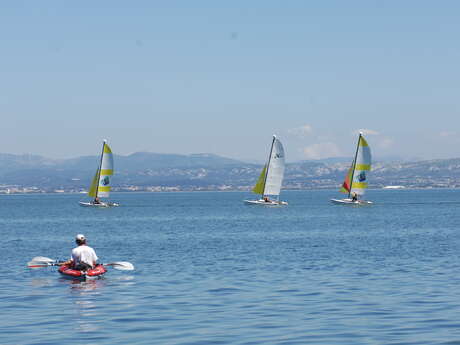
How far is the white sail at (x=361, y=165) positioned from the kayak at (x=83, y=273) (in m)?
109

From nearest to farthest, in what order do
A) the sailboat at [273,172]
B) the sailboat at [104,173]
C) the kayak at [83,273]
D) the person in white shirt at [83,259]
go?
the kayak at [83,273] → the person in white shirt at [83,259] → the sailboat at [273,172] → the sailboat at [104,173]

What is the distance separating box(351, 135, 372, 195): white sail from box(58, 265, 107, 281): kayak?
10860cm

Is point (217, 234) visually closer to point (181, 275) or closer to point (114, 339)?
point (181, 275)

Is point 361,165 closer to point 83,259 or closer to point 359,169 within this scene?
point 359,169

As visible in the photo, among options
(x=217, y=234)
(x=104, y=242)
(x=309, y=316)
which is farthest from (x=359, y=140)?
(x=309, y=316)

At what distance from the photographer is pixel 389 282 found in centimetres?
3828

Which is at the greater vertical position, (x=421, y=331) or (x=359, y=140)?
(x=359, y=140)

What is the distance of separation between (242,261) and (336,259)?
5.44m

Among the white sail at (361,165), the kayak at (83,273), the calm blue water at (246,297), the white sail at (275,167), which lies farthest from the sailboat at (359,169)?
the kayak at (83,273)

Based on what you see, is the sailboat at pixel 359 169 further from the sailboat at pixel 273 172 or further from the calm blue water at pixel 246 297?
the calm blue water at pixel 246 297

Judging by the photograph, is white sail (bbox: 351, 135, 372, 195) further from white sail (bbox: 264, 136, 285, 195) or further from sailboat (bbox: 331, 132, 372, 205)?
white sail (bbox: 264, 136, 285, 195)

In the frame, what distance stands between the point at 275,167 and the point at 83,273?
110606mm

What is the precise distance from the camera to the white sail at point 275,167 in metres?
148

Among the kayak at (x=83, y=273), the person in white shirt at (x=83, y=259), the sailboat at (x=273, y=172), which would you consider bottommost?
the kayak at (x=83, y=273)
